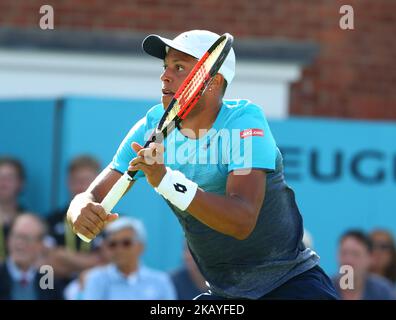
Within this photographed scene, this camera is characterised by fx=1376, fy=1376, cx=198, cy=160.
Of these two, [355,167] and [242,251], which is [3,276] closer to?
[355,167]

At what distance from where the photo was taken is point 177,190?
6121mm

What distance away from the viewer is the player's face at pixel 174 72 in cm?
653

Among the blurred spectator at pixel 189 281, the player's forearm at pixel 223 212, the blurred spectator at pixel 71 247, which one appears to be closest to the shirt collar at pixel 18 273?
the blurred spectator at pixel 71 247

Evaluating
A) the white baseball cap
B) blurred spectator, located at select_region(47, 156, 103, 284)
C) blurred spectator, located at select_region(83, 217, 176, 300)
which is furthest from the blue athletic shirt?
blurred spectator, located at select_region(47, 156, 103, 284)

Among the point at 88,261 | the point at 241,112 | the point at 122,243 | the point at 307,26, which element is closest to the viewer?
the point at 241,112

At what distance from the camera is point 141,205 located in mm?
11383

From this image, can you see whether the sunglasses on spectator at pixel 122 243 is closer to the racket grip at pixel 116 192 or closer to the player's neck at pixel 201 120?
the player's neck at pixel 201 120

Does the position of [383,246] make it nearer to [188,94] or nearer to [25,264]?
[25,264]

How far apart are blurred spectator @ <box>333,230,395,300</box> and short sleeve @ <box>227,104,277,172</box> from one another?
13.6 feet

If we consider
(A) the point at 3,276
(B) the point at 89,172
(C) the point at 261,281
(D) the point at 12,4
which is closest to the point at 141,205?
(B) the point at 89,172

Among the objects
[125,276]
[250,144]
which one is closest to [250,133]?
[250,144]

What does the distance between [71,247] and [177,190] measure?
4786 mm

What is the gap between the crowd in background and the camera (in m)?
10.3

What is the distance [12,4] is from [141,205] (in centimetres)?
288
